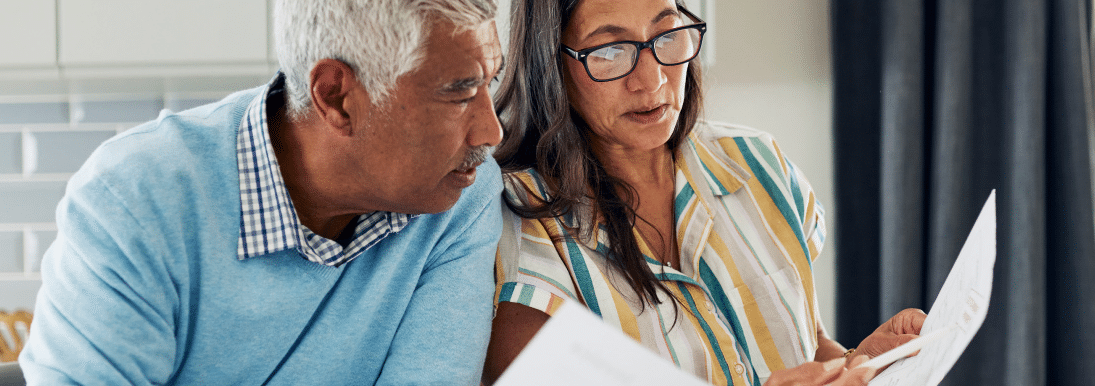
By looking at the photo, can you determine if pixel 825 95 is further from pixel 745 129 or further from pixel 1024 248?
pixel 745 129

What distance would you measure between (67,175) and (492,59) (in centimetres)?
241

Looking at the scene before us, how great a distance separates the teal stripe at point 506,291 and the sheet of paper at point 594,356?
472mm

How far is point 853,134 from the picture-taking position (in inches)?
81.0

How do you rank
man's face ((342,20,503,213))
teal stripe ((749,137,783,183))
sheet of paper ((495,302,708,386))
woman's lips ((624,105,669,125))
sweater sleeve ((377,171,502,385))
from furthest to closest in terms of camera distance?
teal stripe ((749,137,783,183))
woman's lips ((624,105,669,125))
sweater sleeve ((377,171,502,385))
man's face ((342,20,503,213))
sheet of paper ((495,302,708,386))

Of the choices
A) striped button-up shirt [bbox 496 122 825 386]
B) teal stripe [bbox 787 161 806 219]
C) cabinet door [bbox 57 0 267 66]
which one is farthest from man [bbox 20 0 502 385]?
cabinet door [bbox 57 0 267 66]

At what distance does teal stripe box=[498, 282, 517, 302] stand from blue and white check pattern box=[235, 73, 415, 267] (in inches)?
9.0

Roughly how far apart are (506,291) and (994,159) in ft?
4.71

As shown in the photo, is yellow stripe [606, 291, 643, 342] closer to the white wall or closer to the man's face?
the man's face

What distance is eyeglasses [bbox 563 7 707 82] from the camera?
107cm

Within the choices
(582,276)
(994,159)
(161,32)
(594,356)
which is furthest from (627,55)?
(161,32)

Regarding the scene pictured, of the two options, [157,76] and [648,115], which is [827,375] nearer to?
[648,115]

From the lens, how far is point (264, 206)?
0.81m

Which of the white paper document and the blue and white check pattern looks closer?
the white paper document

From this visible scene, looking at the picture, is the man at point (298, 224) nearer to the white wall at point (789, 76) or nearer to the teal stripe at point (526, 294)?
the teal stripe at point (526, 294)
